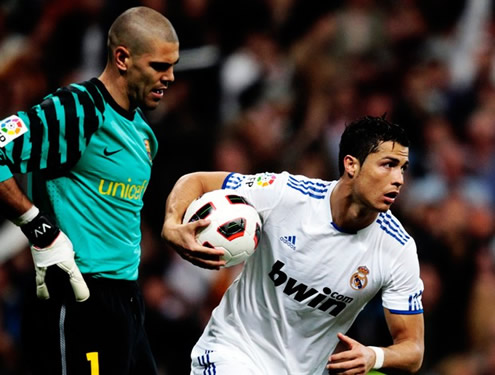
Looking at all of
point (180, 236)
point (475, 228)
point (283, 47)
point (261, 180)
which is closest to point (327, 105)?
point (283, 47)

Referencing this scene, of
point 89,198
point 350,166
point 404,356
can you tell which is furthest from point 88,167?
point 404,356

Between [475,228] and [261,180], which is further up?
[261,180]

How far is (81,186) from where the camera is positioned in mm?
5039

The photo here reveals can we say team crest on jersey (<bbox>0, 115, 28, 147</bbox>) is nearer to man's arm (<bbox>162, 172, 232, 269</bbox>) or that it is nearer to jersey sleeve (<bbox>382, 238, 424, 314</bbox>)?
man's arm (<bbox>162, 172, 232, 269</bbox>)

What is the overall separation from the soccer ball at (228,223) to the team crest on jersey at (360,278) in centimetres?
58

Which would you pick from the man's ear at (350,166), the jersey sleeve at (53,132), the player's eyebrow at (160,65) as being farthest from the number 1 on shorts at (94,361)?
the man's ear at (350,166)

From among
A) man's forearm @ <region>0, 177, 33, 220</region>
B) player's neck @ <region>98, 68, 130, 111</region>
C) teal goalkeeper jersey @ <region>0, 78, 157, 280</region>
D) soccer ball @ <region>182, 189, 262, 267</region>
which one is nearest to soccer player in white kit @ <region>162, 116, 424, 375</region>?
soccer ball @ <region>182, 189, 262, 267</region>

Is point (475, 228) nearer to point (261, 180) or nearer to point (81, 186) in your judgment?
point (261, 180)

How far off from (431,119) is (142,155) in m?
5.45

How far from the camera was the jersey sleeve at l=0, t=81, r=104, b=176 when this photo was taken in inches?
187

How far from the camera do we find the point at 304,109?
10.5 metres

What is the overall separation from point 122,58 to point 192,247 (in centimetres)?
113

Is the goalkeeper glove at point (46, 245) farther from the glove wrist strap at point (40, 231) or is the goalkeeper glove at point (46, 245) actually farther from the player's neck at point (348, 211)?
the player's neck at point (348, 211)

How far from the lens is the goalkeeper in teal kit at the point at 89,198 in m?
4.82
